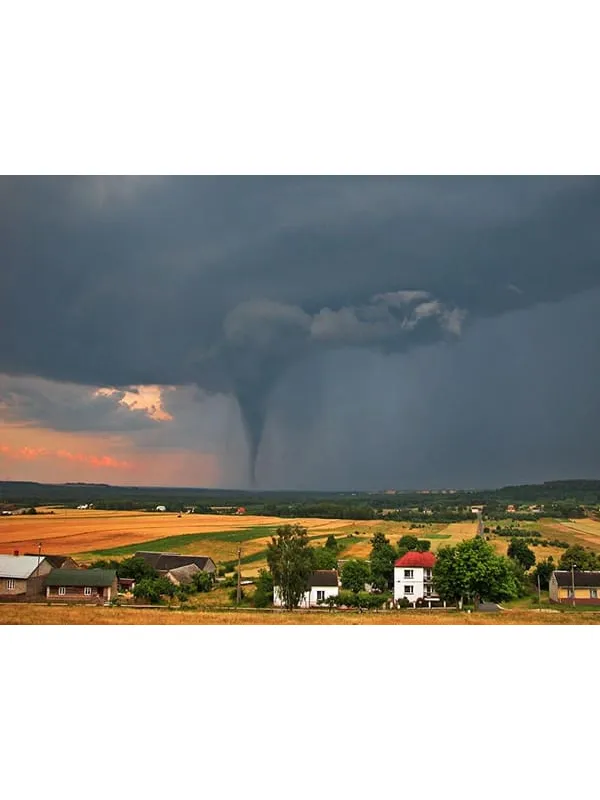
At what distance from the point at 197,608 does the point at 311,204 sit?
15.0ft

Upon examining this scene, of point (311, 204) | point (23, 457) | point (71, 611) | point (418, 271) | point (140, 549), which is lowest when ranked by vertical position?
point (71, 611)

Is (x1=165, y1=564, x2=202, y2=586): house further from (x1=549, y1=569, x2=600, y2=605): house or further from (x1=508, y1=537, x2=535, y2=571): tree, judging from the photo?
(x1=549, y1=569, x2=600, y2=605): house

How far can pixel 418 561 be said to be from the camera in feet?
26.6

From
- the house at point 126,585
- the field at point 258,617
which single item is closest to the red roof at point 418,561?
the field at point 258,617

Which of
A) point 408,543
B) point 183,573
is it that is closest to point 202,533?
point 183,573

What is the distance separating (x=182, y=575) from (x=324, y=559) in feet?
5.05

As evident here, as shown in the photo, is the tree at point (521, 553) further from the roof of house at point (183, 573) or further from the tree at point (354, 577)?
the roof of house at point (183, 573)

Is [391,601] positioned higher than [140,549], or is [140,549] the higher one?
[140,549]

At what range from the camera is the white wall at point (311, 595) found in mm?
7906

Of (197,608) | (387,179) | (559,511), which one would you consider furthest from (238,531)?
(387,179)

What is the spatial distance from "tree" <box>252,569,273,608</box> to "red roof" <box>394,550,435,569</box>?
4.56 ft

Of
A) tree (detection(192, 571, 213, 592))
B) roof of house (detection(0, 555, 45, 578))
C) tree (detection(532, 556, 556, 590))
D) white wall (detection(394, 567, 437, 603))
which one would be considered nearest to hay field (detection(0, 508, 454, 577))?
roof of house (detection(0, 555, 45, 578))

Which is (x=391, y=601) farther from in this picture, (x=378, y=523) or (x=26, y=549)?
(x=26, y=549)

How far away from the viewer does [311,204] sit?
27.2ft
